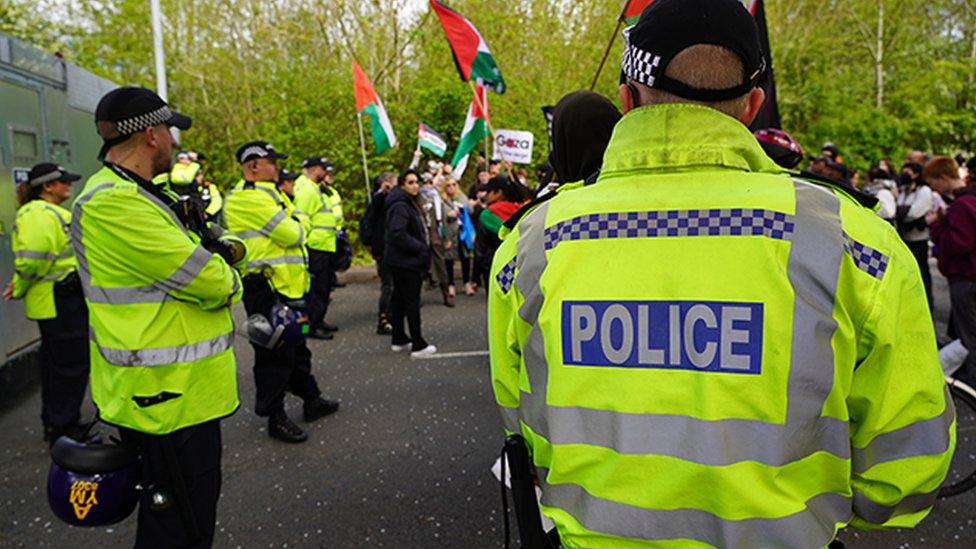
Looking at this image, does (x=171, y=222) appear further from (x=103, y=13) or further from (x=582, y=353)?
(x=103, y=13)

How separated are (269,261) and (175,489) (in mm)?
2483

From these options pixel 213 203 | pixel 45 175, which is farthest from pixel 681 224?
pixel 213 203

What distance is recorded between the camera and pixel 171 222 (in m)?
2.61

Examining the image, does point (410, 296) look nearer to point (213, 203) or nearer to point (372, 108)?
point (372, 108)

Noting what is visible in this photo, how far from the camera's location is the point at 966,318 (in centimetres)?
463

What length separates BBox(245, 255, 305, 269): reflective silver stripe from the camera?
4.78m

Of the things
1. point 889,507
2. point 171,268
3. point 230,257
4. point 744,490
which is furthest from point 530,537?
point 230,257

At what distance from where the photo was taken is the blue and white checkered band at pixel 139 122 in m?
2.60

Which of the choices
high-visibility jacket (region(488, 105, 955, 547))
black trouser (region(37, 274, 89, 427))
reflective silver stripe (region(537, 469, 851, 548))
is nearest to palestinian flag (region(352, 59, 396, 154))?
black trouser (region(37, 274, 89, 427))

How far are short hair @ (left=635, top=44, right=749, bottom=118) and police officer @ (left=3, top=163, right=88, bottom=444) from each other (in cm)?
477

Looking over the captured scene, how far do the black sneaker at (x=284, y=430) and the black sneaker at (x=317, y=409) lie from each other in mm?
330

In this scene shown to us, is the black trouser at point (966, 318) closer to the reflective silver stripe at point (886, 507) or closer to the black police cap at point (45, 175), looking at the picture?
the reflective silver stripe at point (886, 507)

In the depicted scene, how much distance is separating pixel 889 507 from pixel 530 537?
79cm

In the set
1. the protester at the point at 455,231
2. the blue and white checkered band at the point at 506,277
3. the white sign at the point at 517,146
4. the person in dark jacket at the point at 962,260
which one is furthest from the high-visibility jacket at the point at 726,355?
the protester at the point at 455,231
